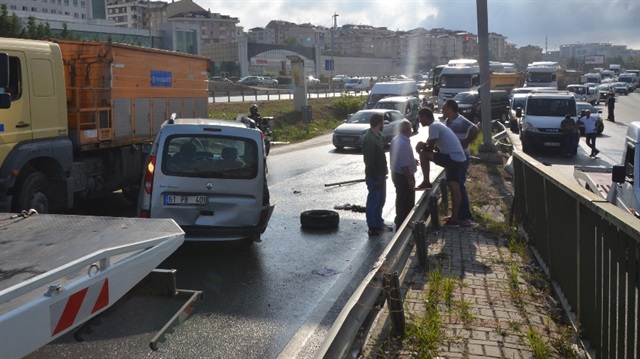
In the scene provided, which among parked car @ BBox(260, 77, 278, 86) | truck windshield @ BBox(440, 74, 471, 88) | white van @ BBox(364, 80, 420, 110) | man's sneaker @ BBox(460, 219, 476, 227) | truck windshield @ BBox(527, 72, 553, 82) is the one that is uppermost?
parked car @ BBox(260, 77, 278, 86)

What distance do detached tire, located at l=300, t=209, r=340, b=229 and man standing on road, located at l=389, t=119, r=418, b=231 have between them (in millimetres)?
1325

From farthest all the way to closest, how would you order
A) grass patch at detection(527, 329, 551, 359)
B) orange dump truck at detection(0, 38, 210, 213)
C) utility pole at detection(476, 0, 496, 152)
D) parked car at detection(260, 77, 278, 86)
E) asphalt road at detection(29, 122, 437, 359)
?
parked car at detection(260, 77, 278, 86) → utility pole at detection(476, 0, 496, 152) → orange dump truck at detection(0, 38, 210, 213) → asphalt road at detection(29, 122, 437, 359) → grass patch at detection(527, 329, 551, 359)

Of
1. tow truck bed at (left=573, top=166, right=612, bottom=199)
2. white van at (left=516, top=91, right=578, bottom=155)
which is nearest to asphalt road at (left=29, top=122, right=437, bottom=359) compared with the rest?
tow truck bed at (left=573, top=166, right=612, bottom=199)

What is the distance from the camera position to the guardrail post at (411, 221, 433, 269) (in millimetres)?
7316

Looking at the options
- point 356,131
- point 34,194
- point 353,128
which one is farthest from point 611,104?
point 34,194

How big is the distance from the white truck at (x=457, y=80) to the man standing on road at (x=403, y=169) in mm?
36357

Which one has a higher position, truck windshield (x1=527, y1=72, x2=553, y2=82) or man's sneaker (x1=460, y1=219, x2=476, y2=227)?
truck windshield (x1=527, y1=72, x2=553, y2=82)

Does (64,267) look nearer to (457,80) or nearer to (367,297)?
(367,297)

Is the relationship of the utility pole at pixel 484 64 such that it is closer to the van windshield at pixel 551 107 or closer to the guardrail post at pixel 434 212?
the van windshield at pixel 551 107

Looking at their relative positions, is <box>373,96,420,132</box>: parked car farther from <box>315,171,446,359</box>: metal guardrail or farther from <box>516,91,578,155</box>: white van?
<box>315,171,446,359</box>: metal guardrail

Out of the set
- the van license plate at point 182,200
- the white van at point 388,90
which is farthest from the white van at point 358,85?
the van license plate at point 182,200

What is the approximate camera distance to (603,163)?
878 inches

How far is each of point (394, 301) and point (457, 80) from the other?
140ft

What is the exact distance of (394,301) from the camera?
17.1ft
